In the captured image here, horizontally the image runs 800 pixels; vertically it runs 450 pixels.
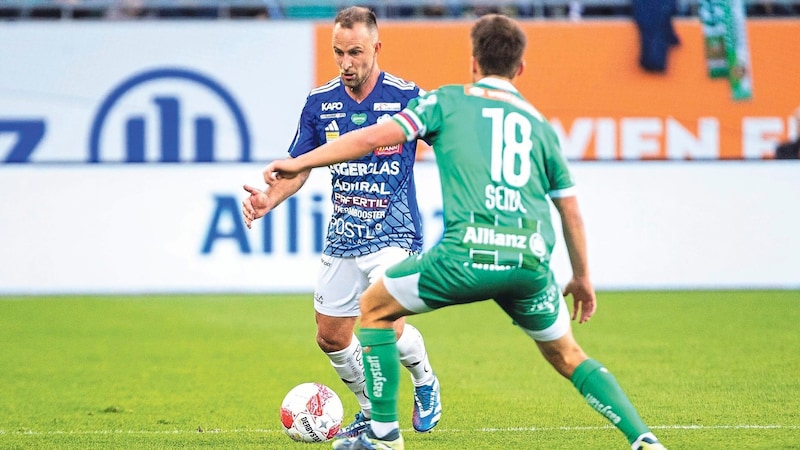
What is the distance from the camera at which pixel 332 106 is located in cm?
638

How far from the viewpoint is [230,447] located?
238 inches

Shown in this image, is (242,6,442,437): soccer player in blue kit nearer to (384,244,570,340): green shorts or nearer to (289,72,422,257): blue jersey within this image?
(289,72,422,257): blue jersey

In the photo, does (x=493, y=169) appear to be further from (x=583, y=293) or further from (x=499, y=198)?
(x=583, y=293)

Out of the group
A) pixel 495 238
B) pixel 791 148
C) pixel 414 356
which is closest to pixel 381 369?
pixel 495 238

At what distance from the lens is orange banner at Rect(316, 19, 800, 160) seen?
1830cm

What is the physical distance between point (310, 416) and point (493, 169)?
1.89 meters

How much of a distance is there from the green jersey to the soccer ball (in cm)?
164

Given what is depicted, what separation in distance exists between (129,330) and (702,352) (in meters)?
4.93

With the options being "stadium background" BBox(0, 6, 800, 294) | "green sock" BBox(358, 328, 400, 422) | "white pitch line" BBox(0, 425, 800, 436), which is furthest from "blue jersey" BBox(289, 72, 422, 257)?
"stadium background" BBox(0, 6, 800, 294)

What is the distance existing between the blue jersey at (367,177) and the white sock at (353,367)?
19.0 inches

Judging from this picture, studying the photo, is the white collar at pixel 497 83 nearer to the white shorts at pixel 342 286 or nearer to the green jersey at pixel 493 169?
the green jersey at pixel 493 169

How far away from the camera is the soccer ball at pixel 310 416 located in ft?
20.4

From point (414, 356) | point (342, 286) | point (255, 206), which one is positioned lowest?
point (414, 356)

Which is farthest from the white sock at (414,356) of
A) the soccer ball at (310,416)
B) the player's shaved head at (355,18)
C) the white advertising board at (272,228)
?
the white advertising board at (272,228)
